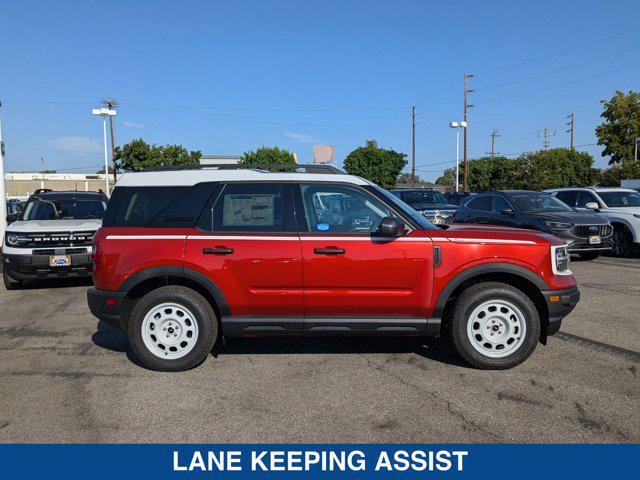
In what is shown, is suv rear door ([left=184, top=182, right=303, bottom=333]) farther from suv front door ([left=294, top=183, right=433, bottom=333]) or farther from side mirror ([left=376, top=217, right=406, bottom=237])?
side mirror ([left=376, top=217, right=406, bottom=237])

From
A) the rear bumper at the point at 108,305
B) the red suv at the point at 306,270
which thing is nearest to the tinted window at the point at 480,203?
the red suv at the point at 306,270

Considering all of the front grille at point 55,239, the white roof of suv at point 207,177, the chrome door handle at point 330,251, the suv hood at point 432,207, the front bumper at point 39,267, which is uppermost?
the white roof of suv at point 207,177

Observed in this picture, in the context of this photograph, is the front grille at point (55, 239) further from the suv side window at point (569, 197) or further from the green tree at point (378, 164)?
the green tree at point (378, 164)

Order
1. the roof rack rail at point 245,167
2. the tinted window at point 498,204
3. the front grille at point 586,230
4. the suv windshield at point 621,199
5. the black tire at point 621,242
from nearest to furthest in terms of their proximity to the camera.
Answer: the roof rack rail at point 245,167 < the front grille at point 586,230 < the tinted window at point 498,204 < the black tire at point 621,242 < the suv windshield at point 621,199

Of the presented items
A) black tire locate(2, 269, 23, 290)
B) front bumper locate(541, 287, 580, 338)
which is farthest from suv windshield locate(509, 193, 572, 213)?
black tire locate(2, 269, 23, 290)

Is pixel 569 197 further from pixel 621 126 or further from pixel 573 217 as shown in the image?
pixel 621 126

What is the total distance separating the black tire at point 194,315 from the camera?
459 cm

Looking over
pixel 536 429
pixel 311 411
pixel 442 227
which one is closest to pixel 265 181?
pixel 442 227

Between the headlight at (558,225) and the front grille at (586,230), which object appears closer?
the headlight at (558,225)

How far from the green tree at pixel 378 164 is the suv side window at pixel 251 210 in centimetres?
7257

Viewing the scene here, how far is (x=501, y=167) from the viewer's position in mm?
84562

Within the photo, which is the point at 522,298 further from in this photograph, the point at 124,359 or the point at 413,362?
the point at 124,359

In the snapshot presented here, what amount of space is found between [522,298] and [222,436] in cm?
282

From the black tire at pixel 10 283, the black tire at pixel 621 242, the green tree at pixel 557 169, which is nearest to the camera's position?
the black tire at pixel 10 283
